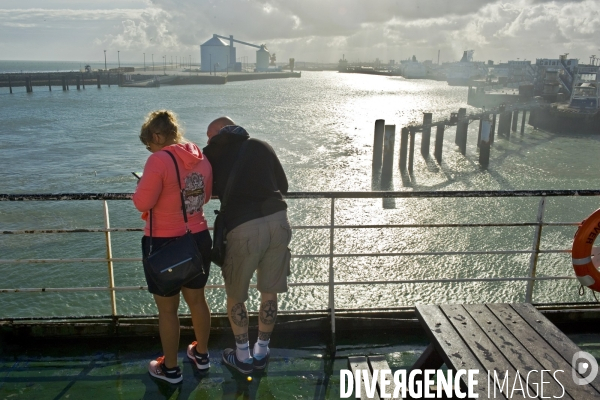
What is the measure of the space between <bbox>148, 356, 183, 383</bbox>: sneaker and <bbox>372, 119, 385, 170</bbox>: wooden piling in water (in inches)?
690

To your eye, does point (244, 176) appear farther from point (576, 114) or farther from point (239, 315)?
point (576, 114)

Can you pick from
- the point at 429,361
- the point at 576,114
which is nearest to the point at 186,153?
the point at 429,361

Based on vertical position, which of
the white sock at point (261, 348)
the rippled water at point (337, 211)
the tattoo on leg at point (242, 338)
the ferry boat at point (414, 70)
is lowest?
the rippled water at point (337, 211)

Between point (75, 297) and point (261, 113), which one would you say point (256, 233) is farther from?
point (261, 113)

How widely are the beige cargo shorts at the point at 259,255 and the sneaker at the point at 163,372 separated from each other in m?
0.54

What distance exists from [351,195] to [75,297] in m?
7.83

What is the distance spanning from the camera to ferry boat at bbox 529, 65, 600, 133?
35.6 metres

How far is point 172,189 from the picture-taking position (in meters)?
2.38

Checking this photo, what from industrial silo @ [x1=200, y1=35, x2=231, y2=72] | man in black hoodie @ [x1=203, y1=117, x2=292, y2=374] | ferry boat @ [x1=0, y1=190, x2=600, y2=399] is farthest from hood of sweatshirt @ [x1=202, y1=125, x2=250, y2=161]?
industrial silo @ [x1=200, y1=35, x2=231, y2=72]

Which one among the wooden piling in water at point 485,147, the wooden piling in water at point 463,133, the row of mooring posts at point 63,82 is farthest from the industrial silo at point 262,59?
the wooden piling in water at point 485,147

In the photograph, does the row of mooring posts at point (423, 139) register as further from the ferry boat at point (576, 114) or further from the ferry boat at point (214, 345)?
the ferry boat at point (214, 345)

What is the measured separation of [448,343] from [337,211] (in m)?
12.5

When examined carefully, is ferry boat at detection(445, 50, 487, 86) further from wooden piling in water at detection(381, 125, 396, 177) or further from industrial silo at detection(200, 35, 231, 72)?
wooden piling in water at detection(381, 125, 396, 177)

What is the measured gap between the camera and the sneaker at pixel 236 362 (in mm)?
2796
